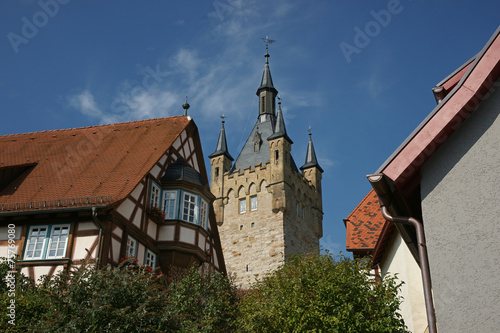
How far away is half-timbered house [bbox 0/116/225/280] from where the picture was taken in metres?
16.8

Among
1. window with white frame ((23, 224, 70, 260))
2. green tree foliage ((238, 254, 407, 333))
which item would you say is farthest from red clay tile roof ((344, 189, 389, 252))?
window with white frame ((23, 224, 70, 260))

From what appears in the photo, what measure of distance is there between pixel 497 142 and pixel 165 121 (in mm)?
18464

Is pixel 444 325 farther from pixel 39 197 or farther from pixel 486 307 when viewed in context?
pixel 39 197

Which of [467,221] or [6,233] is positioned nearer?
[467,221]

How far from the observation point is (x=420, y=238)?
6.28 meters

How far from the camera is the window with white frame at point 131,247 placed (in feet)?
58.3

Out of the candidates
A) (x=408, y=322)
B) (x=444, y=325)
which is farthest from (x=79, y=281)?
(x=444, y=325)

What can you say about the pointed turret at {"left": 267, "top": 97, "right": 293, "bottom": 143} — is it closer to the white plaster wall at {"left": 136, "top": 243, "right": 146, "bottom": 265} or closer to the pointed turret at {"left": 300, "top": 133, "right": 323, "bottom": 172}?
the pointed turret at {"left": 300, "top": 133, "right": 323, "bottom": 172}

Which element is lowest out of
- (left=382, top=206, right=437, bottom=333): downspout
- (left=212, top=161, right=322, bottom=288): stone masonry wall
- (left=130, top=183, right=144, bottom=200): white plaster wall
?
(left=382, top=206, right=437, bottom=333): downspout

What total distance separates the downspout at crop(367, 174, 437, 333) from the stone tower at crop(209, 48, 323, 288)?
36.6 meters

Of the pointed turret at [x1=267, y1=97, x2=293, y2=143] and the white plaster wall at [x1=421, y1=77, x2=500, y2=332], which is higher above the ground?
the pointed turret at [x1=267, y1=97, x2=293, y2=143]

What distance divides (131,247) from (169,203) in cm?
273

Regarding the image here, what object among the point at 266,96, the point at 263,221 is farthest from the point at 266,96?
the point at 263,221

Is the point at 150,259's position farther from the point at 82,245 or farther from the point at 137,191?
the point at 82,245
